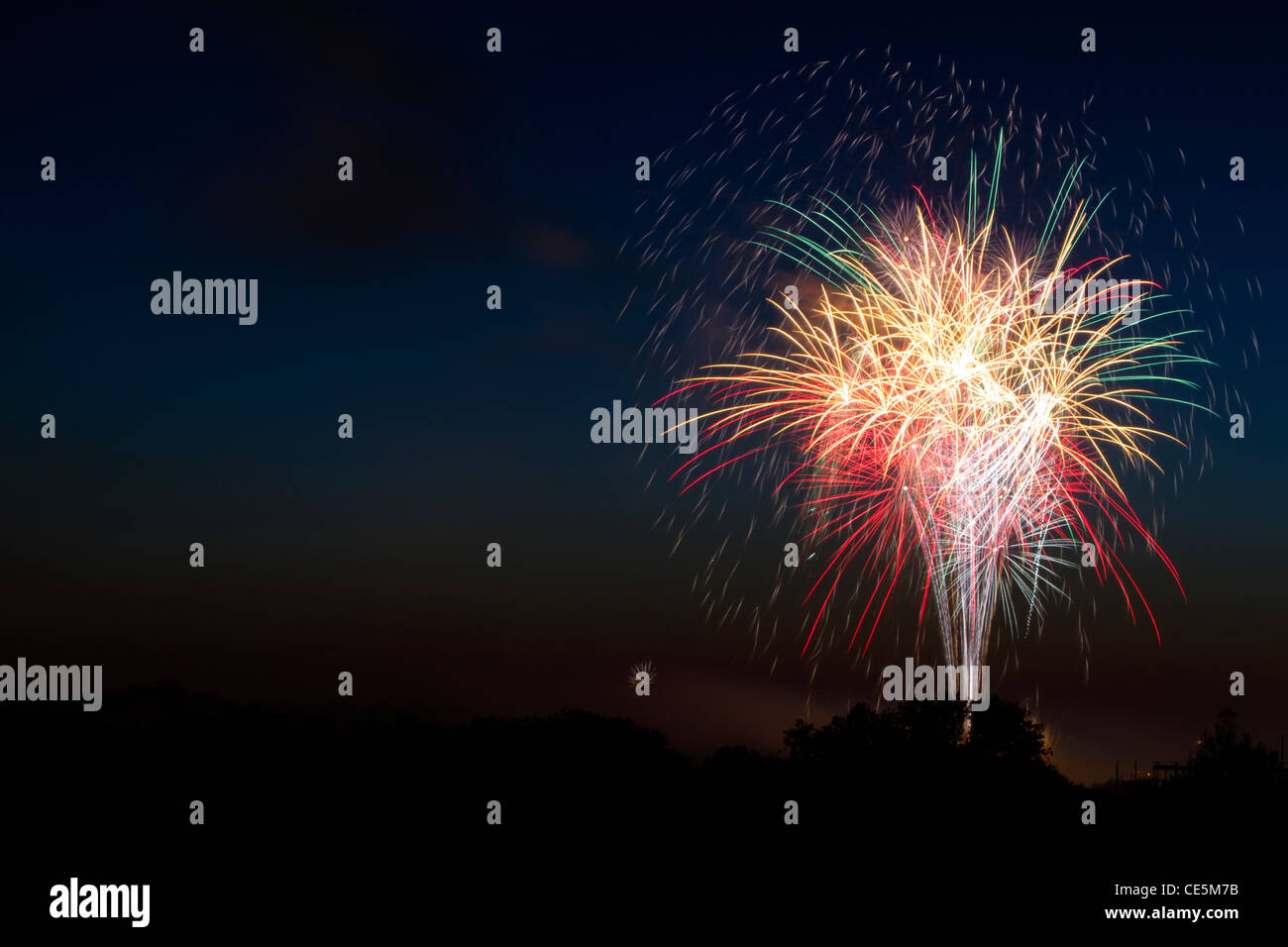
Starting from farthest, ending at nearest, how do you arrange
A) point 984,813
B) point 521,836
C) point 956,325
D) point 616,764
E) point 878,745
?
point 878,745
point 616,764
point 984,813
point 521,836
point 956,325

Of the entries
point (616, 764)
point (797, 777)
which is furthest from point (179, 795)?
point (797, 777)

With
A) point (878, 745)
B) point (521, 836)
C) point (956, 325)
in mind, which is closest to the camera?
point (956, 325)
